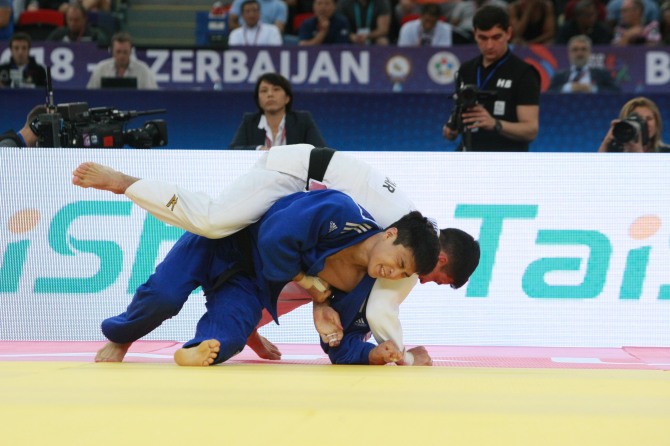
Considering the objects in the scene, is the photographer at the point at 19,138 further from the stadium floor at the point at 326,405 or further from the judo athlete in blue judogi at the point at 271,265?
the stadium floor at the point at 326,405

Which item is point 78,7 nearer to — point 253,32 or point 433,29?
point 253,32

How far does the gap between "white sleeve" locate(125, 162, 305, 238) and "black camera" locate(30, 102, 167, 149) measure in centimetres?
184

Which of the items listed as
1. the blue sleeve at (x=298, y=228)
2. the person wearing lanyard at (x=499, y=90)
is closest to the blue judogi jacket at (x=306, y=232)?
the blue sleeve at (x=298, y=228)

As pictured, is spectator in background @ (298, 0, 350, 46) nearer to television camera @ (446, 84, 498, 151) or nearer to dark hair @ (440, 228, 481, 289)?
television camera @ (446, 84, 498, 151)

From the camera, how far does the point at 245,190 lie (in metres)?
3.97

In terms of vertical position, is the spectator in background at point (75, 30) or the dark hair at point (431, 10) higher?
the dark hair at point (431, 10)

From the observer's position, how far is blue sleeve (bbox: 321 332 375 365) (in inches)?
154

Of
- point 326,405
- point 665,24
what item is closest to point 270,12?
point 665,24

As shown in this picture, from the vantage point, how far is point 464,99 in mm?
6020

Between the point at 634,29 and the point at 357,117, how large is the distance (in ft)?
10.0

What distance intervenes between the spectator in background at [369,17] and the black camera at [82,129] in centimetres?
491

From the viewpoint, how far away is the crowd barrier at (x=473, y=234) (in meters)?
5.09

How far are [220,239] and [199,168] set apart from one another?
1.26 meters

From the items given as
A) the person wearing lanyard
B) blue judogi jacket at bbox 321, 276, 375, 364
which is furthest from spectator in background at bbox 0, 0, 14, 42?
Result: blue judogi jacket at bbox 321, 276, 375, 364
